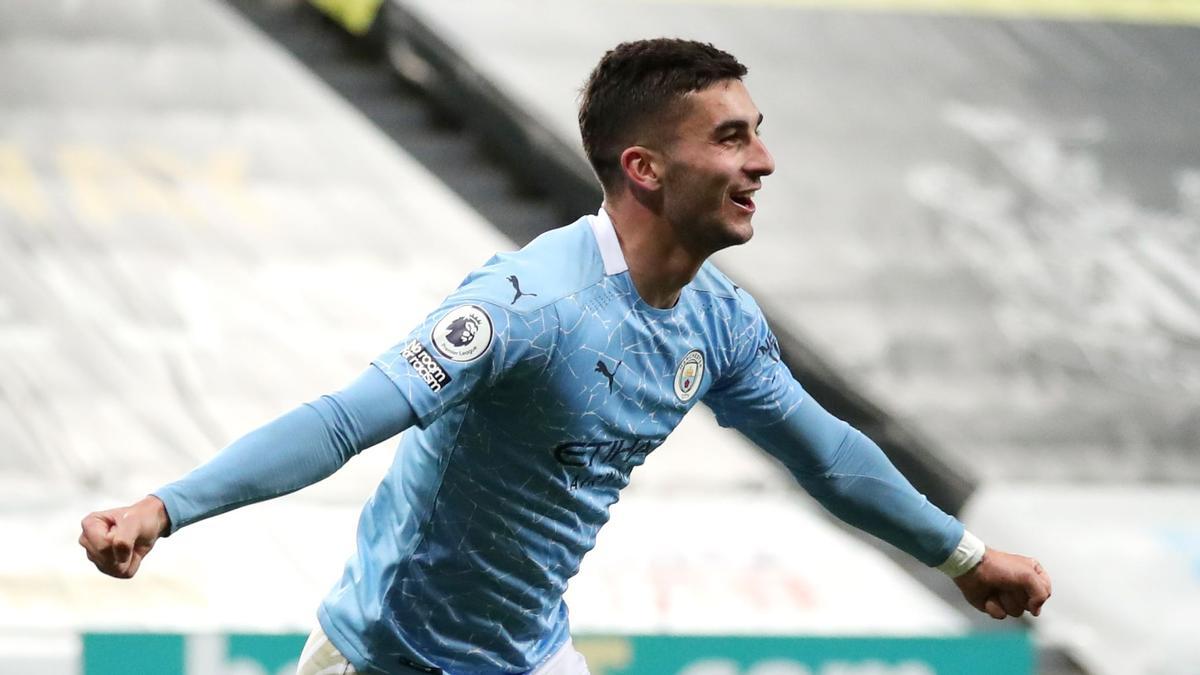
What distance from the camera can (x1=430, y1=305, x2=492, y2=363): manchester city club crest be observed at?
230 centimetres

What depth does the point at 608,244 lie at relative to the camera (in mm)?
2604

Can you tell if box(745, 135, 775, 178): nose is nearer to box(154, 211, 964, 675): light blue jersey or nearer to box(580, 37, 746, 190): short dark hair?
box(580, 37, 746, 190): short dark hair

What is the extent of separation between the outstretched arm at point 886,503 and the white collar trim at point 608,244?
0.46m

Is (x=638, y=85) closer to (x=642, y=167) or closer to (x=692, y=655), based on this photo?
(x=642, y=167)

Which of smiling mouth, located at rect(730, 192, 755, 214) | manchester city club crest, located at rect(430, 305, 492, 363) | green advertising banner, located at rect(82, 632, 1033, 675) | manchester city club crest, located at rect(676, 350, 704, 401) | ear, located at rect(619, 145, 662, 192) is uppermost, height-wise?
smiling mouth, located at rect(730, 192, 755, 214)

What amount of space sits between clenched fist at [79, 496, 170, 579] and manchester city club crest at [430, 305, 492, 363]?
463 mm

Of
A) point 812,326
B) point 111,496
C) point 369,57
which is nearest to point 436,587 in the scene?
point 111,496

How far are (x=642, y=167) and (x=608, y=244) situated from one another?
0.13 meters

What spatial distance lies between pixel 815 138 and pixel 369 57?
206 centimetres

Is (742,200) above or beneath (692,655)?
above

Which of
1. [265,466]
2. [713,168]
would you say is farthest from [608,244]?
[265,466]

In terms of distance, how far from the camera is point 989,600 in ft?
9.55

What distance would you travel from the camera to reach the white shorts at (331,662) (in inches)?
106

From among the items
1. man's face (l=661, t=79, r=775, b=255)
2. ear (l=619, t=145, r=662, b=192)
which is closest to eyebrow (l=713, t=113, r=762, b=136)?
man's face (l=661, t=79, r=775, b=255)
